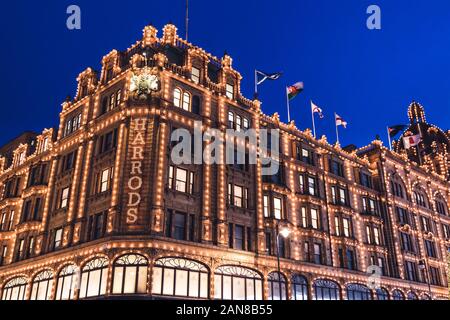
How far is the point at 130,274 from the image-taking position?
100ft

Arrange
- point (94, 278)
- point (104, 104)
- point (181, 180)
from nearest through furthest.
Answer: point (94, 278) → point (181, 180) → point (104, 104)

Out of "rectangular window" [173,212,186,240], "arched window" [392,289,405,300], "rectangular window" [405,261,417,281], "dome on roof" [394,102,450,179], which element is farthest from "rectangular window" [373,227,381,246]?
"dome on roof" [394,102,450,179]

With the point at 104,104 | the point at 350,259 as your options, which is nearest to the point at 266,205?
the point at 350,259

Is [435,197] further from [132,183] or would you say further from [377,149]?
[132,183]

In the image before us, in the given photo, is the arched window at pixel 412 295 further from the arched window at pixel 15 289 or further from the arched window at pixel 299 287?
the arched window at pixel 15 289

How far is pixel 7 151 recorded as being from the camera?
194 feet

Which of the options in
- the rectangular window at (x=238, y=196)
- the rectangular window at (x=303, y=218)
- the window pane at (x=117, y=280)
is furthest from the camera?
the rectangular window at (x=303, y=218)

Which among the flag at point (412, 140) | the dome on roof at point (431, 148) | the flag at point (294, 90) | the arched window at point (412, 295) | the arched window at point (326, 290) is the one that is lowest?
the arched window at point (326, 290)

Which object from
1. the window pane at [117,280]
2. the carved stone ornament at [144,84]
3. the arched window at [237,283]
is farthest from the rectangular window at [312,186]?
the window pane at [117,280]

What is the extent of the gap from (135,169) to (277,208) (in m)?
16.3

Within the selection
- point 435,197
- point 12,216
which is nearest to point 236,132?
point 12,216

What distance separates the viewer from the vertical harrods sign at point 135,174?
105ft

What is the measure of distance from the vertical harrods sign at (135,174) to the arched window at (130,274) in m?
2.45

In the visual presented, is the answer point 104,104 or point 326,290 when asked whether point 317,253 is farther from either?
point 104,104
